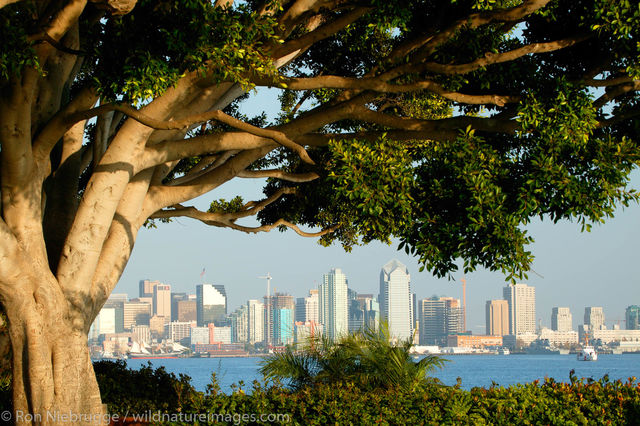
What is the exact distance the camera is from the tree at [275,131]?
9.15 m

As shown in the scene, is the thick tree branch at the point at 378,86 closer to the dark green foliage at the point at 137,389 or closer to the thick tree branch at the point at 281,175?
the thick tree branch at the point at 281,175

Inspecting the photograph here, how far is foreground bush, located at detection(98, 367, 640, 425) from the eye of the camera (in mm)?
9008

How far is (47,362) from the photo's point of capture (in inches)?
382

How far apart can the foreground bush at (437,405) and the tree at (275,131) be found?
1630 millimetres

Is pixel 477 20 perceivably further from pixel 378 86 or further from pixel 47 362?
pixel 47 362

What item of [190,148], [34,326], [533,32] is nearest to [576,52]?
[533,32]

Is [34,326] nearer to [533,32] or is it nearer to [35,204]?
[35,204]

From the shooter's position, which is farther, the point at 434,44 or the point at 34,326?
the point at 434,44

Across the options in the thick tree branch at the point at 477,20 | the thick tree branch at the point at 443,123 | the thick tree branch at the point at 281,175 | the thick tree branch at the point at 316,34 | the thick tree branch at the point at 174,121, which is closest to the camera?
the thick tree branch at the point at 174,121

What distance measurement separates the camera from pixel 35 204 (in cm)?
1001

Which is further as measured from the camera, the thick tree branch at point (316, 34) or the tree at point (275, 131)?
the thick tree branch at point (316, 34)

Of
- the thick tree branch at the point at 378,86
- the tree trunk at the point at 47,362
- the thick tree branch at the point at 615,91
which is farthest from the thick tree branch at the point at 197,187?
the thick tree branch at the point at 615,91

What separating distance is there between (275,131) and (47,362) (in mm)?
4058

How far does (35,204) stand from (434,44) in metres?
5.63
